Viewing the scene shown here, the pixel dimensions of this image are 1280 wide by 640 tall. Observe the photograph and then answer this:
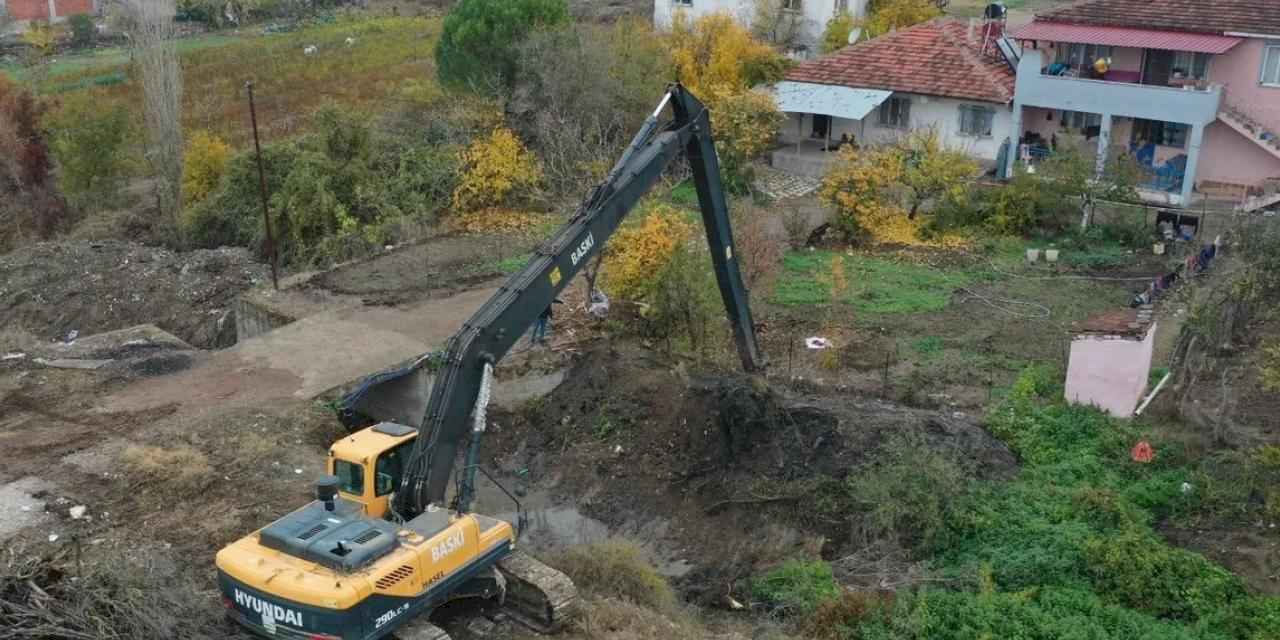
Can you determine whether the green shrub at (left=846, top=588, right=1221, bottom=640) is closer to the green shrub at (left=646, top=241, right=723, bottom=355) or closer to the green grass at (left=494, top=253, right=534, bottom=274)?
the green shrub at (left=646, top=241, right=723, bottom=355)

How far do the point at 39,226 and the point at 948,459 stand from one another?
27.0 metres

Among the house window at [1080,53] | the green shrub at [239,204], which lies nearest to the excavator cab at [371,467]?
the green shrub at [239,204]

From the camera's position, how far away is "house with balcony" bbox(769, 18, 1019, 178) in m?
30.7

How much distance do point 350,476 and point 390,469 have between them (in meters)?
0.42

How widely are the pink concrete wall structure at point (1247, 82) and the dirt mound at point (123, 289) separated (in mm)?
22436

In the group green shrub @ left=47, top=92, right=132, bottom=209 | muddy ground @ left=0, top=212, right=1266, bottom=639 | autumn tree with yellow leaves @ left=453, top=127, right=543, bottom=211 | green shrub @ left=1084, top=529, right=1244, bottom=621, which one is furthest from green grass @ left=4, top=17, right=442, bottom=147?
green shrub @ left=1084, top=529, right=1244, bottom=621

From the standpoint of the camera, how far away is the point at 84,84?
1679 inches

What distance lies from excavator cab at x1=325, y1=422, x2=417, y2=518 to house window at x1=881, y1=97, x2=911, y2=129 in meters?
22.3

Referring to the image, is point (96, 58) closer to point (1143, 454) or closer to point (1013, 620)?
point (1143, 454)

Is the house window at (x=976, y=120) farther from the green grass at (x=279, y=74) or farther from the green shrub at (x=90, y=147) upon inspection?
the green shrub at (x=90, y=147)

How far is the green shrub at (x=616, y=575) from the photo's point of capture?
13.5 metres

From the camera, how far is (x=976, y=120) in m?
30.9

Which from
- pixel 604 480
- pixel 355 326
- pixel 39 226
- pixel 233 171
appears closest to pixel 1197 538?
pixel 604 480

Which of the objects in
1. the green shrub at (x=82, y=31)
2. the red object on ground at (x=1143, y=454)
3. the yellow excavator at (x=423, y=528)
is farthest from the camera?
the green shrub at (x=82, y=31)
